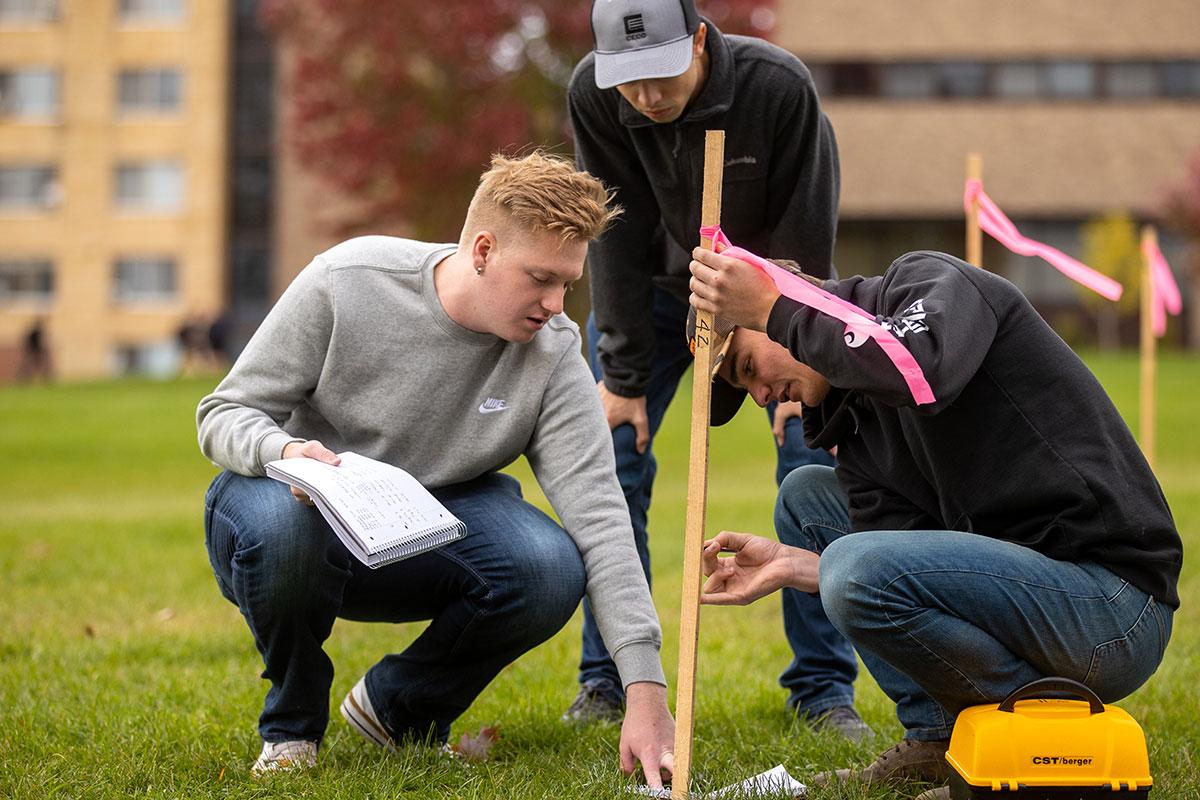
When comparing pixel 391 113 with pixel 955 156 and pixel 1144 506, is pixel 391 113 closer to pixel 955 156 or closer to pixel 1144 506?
pixel 955 156

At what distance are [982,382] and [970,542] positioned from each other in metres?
0.33

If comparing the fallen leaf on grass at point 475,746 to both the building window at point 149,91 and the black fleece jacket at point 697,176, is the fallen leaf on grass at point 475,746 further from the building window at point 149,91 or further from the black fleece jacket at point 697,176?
the building window at point 149,91

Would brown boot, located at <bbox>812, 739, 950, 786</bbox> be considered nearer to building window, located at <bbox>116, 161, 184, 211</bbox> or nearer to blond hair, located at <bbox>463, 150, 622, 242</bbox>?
blond hair, located at <bbox>463, 150, 622, 242</bbox>

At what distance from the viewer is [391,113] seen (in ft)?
87.7

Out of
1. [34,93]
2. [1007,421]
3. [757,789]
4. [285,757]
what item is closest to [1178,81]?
[34,93]

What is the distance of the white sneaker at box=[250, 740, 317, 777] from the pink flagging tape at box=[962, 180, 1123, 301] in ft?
7.97

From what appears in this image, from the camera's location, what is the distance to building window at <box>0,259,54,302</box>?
39.8m

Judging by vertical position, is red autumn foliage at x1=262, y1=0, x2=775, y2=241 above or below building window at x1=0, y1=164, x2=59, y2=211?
above

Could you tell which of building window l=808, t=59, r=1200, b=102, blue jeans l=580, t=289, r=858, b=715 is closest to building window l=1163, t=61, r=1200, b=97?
building window l=808, t=59, r=1200, b=102

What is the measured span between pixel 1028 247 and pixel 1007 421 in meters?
1.67

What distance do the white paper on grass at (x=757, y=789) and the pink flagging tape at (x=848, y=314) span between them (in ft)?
3.40

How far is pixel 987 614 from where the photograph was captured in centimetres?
288

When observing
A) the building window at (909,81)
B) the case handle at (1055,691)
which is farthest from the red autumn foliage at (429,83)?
the case handle at (1055,691)

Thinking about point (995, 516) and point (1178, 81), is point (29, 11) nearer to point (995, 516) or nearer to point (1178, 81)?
point (1178, 81)
